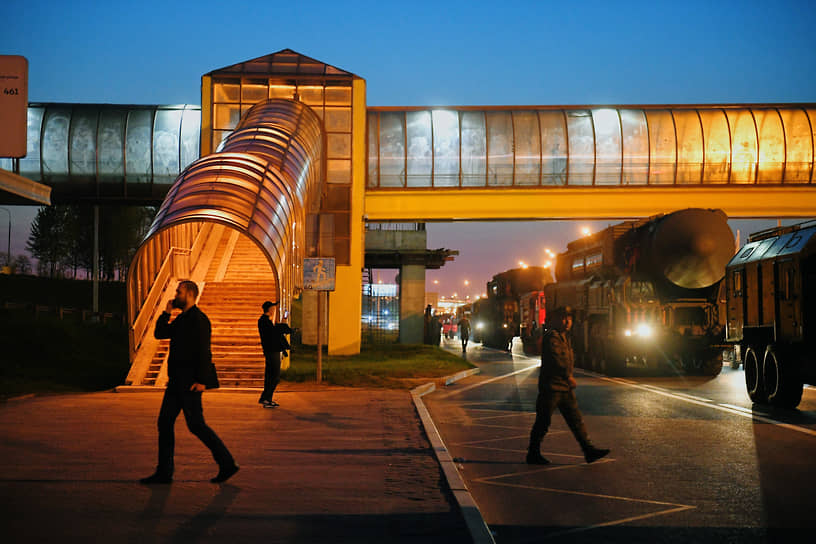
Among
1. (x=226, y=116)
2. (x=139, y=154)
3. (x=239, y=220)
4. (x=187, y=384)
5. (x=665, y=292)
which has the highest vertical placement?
(x=226, y=116)

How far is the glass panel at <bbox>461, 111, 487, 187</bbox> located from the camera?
39.8 metres

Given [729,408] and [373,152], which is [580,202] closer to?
[373,152]

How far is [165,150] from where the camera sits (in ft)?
133

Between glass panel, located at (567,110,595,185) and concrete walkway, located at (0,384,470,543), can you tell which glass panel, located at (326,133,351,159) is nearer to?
glass panel, located at (567,110,595,185)

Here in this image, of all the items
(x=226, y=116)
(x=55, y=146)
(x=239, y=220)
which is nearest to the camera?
(x=239, y=220)

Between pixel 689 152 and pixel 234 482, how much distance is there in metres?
35.2

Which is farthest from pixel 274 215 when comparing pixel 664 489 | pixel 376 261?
pixel 376 261

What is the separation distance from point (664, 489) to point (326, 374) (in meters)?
15.0

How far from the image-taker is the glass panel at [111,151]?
40.6m

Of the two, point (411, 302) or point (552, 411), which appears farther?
point (411, 302)

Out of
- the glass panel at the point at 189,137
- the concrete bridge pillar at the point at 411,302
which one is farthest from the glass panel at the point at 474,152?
the concrete bridge pillar at the point at 411,302

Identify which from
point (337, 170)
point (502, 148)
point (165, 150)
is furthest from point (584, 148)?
point (165, 150)

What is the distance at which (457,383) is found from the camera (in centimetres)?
2362

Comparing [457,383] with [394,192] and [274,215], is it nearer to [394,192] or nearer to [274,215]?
[274,215]
